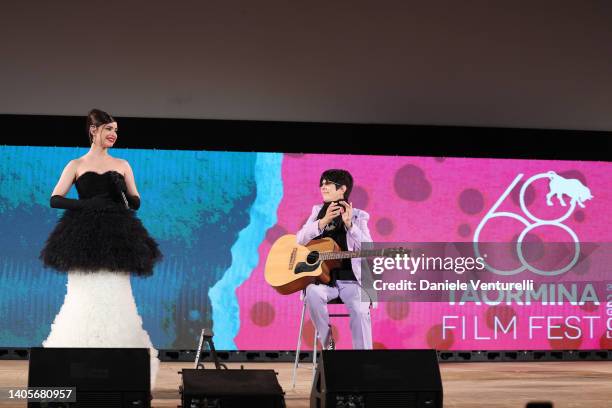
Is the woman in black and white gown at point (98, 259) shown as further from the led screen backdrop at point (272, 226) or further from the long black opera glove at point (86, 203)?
the led screen backdrop at point (272, 226)

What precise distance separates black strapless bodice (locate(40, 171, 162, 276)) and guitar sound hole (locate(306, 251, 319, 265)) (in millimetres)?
1284

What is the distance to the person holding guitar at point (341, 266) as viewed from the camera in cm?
505

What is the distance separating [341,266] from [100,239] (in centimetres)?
169

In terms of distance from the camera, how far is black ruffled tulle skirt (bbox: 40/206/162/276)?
3.91 metres

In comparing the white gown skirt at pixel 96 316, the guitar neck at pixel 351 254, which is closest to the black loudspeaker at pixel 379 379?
the white gown skirt at pixel 96 316

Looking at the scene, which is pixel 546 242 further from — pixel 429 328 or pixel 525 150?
pixel 429 328

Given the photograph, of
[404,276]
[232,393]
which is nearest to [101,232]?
[232,393]

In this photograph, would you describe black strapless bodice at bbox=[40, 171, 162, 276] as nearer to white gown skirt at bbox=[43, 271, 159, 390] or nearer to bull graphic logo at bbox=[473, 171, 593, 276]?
white gown skirt at bbox=[43, 271, 159, 390]

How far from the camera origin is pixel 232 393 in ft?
10.2

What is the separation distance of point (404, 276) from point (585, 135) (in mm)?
2047

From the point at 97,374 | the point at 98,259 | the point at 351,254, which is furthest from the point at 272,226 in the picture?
the point at 97,374

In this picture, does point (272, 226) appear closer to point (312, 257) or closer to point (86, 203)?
point (312, 257)

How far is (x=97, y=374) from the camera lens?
3037 millimetres

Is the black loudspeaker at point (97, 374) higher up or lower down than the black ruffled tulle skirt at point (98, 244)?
lower down
